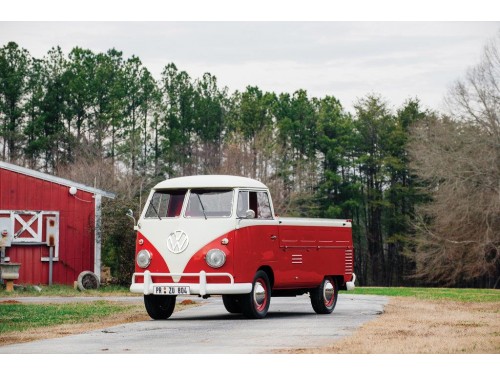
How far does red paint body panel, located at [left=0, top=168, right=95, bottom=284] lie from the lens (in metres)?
29.3

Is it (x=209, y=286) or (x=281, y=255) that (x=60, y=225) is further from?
(x=209, y=286)

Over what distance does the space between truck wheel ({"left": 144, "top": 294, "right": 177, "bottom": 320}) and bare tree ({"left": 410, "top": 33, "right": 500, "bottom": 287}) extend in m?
15.7

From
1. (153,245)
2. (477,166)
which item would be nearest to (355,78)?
(153,245)

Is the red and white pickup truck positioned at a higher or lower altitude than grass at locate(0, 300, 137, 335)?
higher

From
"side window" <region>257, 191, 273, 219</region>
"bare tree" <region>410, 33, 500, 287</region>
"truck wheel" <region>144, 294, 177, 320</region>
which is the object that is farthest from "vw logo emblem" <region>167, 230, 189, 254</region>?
"bare tree" <region>410, 33, 500, 287</region>

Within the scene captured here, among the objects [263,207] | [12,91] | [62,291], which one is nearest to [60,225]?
[62,291]

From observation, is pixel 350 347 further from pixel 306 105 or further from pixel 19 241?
pixel 306 105

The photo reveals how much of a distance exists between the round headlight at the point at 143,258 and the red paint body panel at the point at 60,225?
13.8 metres

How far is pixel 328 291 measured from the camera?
59.8 feet

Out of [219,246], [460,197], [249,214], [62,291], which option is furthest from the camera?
[460,197]

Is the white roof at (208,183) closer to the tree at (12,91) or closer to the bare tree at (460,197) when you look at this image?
the tree at (12,91)

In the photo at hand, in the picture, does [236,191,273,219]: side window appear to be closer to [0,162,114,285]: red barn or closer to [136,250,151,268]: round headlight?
[136,250,151,268]: round headlight

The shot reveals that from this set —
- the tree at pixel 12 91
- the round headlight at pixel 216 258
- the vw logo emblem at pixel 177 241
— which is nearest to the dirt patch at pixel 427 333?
the round headlight at pixel 216 258

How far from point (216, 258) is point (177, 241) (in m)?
0.67
